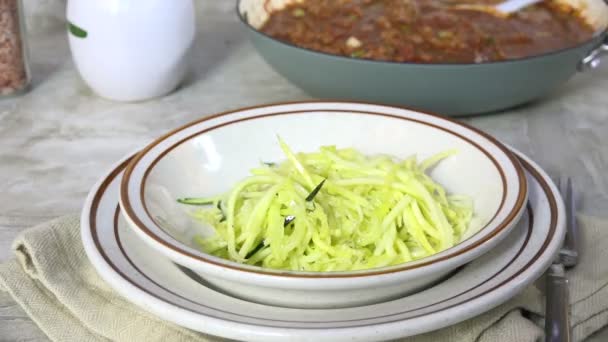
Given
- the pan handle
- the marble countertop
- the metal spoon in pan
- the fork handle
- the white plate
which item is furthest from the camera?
the metal spoon in pan

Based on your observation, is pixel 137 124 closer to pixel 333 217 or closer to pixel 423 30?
pixel 423 30

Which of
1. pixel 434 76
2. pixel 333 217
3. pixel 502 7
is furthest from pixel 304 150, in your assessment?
pixel 502 7

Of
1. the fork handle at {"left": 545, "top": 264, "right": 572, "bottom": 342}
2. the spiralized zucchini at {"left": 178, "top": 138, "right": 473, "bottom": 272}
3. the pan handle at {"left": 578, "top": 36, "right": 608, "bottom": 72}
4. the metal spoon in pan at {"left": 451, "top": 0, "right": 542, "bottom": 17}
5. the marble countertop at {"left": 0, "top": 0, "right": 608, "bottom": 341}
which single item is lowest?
the marble countertop at {"left": 0, "top": 0, "right": 608, "bottom": 341}

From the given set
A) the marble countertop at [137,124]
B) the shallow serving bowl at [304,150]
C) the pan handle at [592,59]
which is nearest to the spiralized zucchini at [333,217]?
the shallow serving bowl at [304,150]

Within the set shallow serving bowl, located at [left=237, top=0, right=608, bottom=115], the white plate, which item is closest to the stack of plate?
the white plate

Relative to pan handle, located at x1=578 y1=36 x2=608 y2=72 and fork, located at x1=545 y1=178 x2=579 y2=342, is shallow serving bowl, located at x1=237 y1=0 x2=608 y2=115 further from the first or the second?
fork, located at x1=545 y1=178 x2=579 y2=342

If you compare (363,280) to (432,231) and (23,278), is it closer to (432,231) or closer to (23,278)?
(432,231)

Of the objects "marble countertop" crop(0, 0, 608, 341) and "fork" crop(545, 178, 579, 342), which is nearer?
→ "fork" crop(545, 178, 579, 342)

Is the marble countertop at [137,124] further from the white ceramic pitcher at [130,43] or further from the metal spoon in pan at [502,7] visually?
the metal spoon in pan at [502,7]
